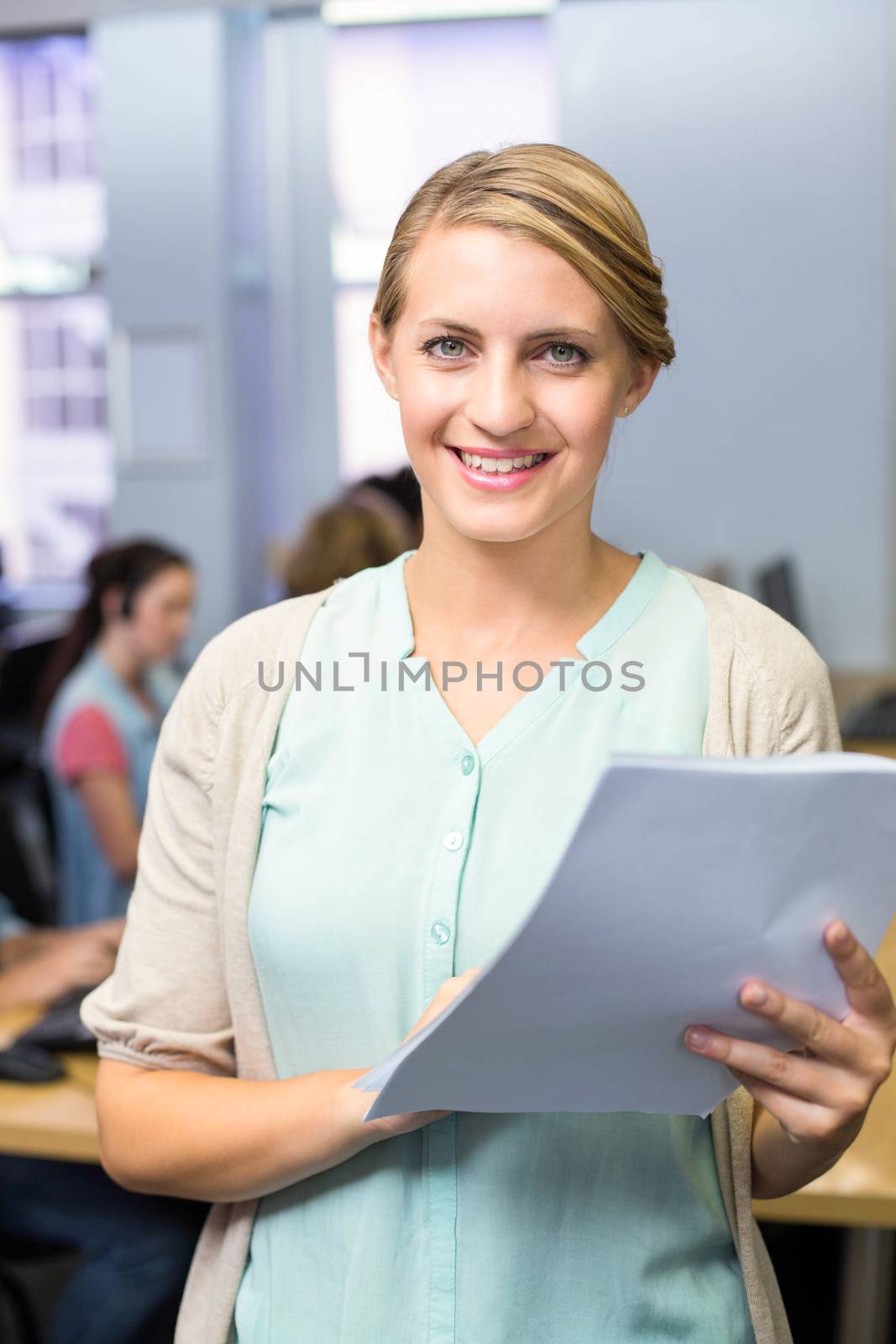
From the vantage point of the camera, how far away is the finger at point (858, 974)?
0.70 metres

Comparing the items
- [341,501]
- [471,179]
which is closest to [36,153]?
[341,501]

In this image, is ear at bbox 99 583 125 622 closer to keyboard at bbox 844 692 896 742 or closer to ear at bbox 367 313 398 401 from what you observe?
keyboard at bbox 844 692 896 742

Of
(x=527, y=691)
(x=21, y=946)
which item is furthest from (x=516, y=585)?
(x=21, y=946)

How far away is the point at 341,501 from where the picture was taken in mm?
2785

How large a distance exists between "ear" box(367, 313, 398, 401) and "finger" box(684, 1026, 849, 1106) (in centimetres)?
47

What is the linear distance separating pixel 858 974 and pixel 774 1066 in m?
0.07

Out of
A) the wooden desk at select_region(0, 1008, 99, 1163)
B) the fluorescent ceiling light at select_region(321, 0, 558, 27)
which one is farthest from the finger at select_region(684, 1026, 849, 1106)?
the fluorescent ceiling light at select_region(321, 0, 558, 27)

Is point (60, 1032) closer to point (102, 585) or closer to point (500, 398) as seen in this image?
point (500, 398)

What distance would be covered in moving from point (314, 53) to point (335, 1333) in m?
4.87

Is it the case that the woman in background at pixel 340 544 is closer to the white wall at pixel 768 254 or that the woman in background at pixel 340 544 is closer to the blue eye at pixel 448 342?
the white wall at pixel 768 254

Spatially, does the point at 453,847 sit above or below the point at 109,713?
above

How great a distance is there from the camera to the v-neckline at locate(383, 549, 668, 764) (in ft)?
2.97

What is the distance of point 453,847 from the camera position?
0.87 m

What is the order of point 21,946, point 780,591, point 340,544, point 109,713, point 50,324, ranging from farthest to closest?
point 50,324 < point 780,591 < point 109,713 < point 340,544 < point 21,946
